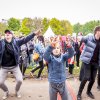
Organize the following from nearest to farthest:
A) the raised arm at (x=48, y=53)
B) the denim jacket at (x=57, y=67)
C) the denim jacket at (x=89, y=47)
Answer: the raised arm at (x=48, y=53), the denim jacket at (x=57, y=67), the denim jacket at (x=89, y=47)

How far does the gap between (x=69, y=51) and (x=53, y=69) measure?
0.50 metres

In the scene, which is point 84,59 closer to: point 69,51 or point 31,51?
point 69,51

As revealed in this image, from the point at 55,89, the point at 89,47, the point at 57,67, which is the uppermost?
the point at 89,47

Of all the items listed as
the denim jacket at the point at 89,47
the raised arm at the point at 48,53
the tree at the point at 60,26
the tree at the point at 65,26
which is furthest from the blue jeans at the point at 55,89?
the tree at the point at 65,26

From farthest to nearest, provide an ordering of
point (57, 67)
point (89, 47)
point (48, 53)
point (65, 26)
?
1. point (65, 26)
2. point (89, 47)
3. point (57, 67)
4. point (48, 53)

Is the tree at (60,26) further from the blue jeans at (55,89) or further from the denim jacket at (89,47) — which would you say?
the blue jeans at (55,89)

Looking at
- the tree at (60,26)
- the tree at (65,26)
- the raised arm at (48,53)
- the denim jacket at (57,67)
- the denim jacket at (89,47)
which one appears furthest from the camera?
the tree at (65,26)

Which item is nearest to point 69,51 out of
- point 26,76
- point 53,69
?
point 53,69

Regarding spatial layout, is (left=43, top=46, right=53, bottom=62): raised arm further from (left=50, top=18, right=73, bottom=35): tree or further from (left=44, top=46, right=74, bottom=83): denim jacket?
(left=50, top=18, right=73, bottom=35): tree

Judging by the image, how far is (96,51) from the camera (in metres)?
6.27

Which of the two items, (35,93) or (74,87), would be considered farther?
(74,87)

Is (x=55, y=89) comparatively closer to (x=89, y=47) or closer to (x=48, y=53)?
(x=48, y=53)

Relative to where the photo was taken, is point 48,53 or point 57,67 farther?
point 57,67

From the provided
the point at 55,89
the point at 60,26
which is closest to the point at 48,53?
the point at 55,89
